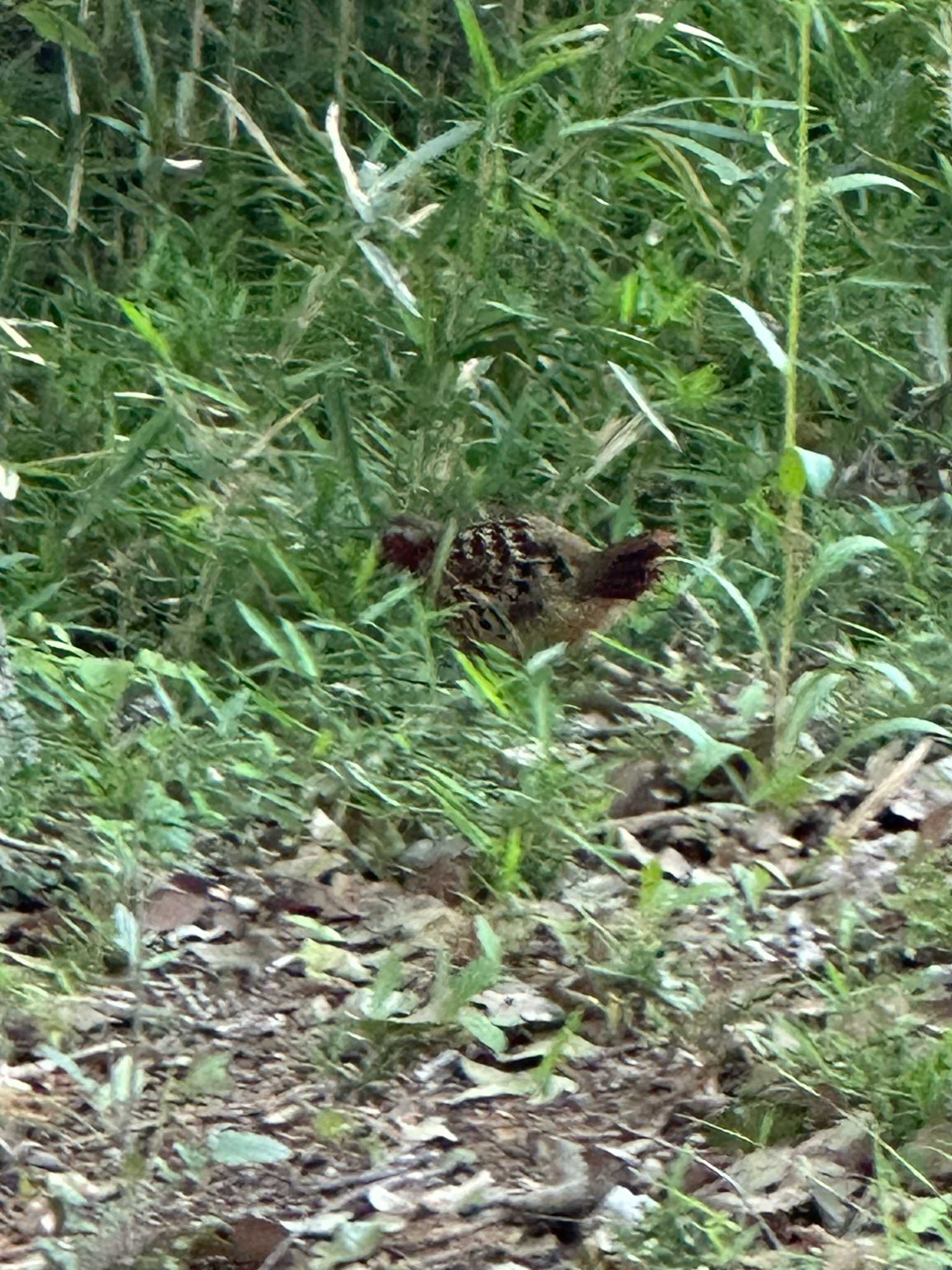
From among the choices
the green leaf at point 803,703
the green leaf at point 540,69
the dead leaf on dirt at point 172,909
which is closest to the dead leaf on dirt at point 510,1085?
Result: the dead leaf on dirt at point 172,909

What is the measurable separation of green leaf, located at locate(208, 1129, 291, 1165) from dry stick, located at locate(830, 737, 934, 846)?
1.10 metres

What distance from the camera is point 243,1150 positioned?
2180 mm

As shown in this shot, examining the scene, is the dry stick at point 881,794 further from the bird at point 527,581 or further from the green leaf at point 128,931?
the green leaf at point 128,931

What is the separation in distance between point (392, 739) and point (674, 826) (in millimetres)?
454

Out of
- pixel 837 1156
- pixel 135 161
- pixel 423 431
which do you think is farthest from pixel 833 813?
pixel 135 161

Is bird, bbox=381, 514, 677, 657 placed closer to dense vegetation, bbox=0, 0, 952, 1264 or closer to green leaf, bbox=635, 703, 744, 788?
dense vegetation, bbox=0, 0, 952, 1264

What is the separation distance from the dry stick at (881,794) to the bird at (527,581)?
55 cm

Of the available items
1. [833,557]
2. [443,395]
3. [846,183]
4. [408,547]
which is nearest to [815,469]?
[833,557]

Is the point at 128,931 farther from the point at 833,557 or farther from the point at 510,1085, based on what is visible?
the point at 833,557

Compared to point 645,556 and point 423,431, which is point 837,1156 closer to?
point 645,556

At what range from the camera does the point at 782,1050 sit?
2.40 m

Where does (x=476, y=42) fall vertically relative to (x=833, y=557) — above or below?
above

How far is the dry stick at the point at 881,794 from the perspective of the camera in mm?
2965

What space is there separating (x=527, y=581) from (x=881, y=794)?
72cm
